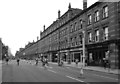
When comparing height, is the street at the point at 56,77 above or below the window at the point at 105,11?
below

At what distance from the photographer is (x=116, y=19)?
2750 centimetres

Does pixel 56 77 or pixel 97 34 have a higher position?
pixel 97 34

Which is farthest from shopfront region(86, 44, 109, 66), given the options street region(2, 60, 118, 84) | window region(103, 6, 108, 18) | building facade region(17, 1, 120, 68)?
street region(2, 60, 118, 84)

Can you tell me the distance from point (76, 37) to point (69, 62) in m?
7.16

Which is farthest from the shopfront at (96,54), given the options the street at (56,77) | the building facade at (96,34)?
the street at (56,77)

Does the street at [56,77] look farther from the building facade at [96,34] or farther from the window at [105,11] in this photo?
the window at [105,11]

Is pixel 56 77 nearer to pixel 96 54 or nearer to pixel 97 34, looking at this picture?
pixel 96 54

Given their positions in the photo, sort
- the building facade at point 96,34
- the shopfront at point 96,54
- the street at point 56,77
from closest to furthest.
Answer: the street at point 56,77, the building facade at point 96,34, the shopfront at point 96,54

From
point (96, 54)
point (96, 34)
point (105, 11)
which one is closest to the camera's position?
point (105, 11)

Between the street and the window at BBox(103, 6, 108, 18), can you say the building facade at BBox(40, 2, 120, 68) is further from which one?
the street

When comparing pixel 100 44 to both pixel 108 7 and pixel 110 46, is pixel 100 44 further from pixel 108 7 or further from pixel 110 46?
pixel 108 7

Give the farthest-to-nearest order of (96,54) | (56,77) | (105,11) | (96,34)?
(96,34) → (96,54) → (105,11) → (56,77)

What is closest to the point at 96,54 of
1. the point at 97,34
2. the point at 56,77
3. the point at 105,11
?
the point at 97,34

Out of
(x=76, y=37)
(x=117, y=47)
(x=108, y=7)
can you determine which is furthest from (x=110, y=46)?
(x=76, y=37)
